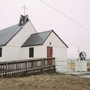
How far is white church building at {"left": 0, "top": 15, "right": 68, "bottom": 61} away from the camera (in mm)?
18484

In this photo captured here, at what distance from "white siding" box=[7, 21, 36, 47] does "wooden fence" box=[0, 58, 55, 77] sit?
A: 569 cm

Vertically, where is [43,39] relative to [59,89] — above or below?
above

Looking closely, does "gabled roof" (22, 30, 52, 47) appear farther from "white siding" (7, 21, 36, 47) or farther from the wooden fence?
the wooden fence

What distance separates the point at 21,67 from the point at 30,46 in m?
5.73

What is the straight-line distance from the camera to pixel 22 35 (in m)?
21.0

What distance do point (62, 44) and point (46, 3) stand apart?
29.3 feet

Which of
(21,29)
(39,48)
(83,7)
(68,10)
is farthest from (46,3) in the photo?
(21,29)

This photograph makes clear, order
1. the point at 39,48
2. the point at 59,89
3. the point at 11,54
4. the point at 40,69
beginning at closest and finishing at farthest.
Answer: the point at 59,89 → the point at 40,69 → the point at 39,48 → the point at 11,54

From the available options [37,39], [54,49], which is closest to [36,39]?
[37,39]

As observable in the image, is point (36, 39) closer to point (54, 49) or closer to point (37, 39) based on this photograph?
point (37, 39)

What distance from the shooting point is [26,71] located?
13.6 metres

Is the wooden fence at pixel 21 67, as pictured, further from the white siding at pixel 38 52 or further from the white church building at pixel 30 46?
the white church building at pixel 30 46

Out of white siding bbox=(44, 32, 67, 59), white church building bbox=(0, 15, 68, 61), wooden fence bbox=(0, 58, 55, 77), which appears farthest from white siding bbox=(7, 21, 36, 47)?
wooden fence bbox=(0, 58, 55, 77)

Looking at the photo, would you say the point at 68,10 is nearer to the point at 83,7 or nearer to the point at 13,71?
the point at 83,7
